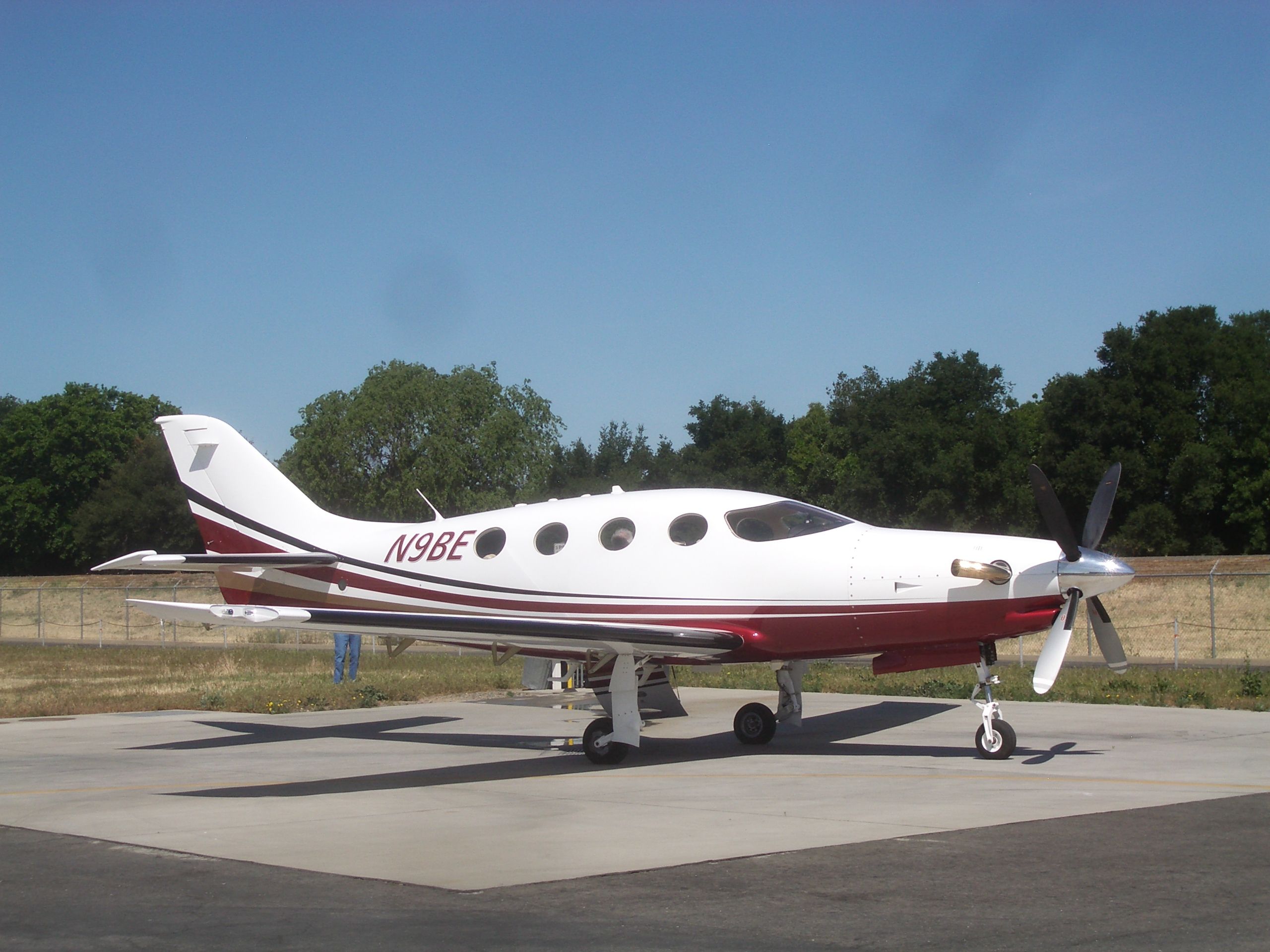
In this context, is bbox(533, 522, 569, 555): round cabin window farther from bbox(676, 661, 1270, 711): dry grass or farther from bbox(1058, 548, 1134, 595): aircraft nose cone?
bbox(676, 661, 1270, 711): dry grass

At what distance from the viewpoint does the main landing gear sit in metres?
14.4

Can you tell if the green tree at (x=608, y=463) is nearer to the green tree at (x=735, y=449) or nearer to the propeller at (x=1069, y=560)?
the green tree at (x=735, y=449)

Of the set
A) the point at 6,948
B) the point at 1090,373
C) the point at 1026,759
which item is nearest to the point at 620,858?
the point at 6,948

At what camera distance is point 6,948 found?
18.7 ft

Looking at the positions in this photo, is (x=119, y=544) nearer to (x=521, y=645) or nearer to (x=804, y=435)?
(x=804, y=435)

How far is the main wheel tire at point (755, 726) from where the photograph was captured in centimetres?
1441

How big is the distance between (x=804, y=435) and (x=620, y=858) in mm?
A: 88664

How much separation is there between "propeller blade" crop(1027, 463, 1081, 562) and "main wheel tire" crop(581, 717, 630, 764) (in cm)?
501

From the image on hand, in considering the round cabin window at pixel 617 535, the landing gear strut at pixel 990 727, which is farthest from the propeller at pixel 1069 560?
the round cabin window at pixel 617 535

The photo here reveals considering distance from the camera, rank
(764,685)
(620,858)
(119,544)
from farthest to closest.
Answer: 1. (119,544)
2. (764,685)
3. (620,858)

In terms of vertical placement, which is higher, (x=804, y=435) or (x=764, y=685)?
(x=804, y=435)

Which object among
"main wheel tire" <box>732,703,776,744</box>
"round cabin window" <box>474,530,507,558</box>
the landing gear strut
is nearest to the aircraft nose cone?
the landing gear strut

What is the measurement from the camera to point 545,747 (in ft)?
49.1

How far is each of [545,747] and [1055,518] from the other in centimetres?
683
